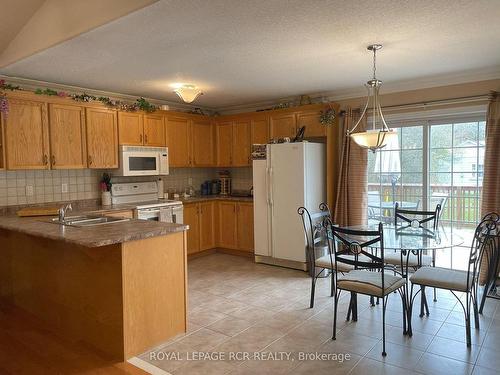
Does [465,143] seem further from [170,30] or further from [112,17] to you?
[112,17]

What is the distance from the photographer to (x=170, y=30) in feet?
8.55

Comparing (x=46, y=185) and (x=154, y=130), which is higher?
(x=154, y=130)

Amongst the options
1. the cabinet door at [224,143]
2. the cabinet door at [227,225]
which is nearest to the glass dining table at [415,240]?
the cabinet door at [227,225]

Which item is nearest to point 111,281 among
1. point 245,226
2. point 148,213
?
point 148,213

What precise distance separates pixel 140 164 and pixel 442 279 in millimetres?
3735

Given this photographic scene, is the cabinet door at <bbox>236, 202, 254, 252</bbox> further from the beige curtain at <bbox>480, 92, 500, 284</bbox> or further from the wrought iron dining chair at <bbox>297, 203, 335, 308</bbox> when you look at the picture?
the beige curtain at <bbox>480, 92, 500, 284</bbox>

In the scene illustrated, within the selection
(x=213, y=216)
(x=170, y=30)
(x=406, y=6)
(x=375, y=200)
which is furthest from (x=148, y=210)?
(x=406, y=6)

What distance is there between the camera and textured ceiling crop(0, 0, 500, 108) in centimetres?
234

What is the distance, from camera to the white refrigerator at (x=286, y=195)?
4.69 meters

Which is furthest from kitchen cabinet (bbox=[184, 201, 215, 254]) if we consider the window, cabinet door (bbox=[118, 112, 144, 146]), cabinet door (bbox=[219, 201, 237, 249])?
the window

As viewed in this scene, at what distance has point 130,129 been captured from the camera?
486cm

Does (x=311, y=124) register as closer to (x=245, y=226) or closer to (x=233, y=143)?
(x=233, y=143)

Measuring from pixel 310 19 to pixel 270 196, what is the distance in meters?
2.78

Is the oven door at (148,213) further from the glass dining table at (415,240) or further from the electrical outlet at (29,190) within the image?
the glass dining table at (415,240)
